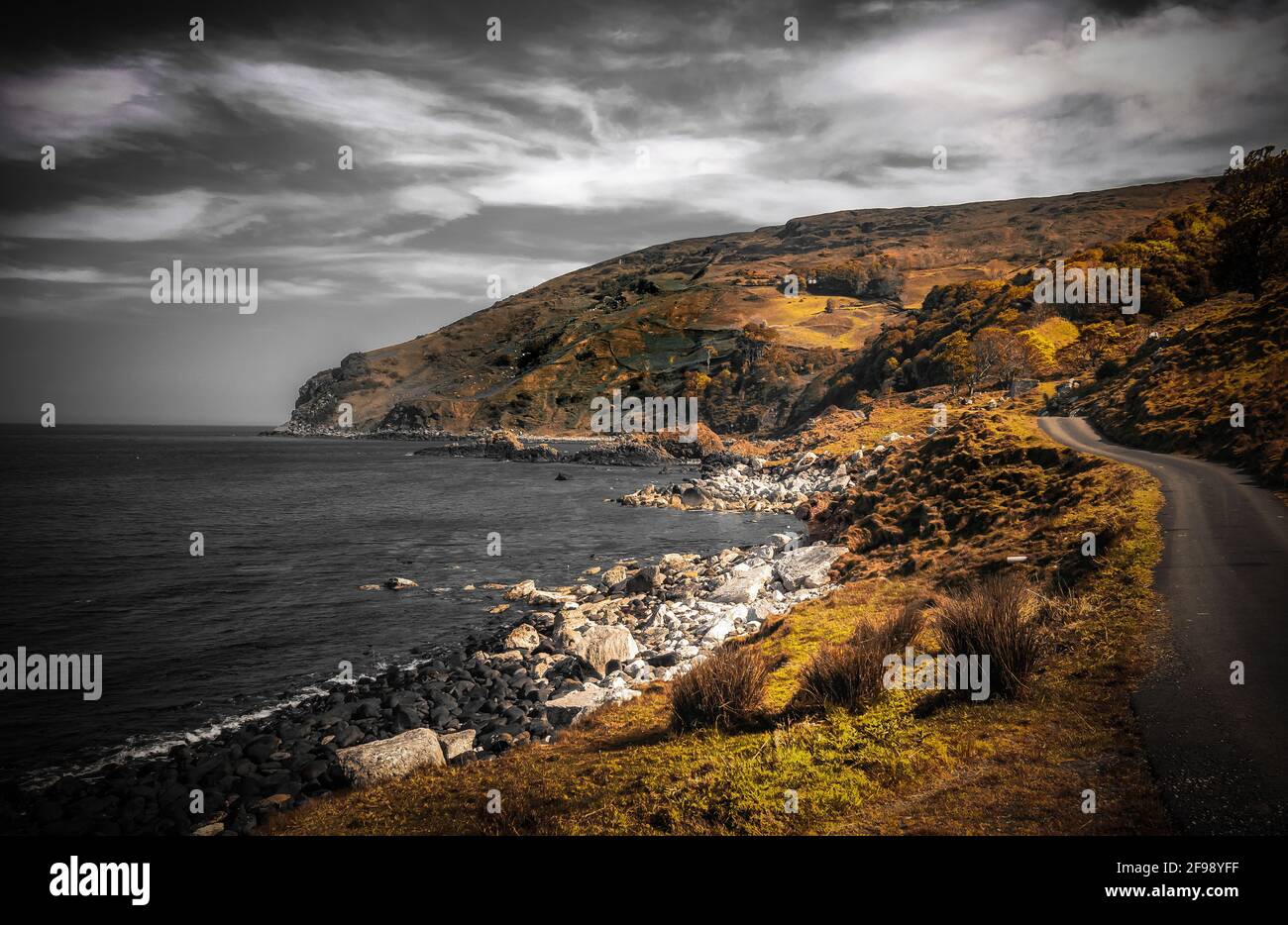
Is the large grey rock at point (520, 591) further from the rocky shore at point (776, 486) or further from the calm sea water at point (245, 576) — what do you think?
the rocky shore at point (776, 486)

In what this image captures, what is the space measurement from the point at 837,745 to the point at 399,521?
1744 inches

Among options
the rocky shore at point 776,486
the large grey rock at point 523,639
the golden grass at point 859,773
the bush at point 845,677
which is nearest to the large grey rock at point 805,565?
the large grey rock at point 523,639

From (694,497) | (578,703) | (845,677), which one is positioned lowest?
(578,703)

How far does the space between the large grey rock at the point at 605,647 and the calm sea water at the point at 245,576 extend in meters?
6.38

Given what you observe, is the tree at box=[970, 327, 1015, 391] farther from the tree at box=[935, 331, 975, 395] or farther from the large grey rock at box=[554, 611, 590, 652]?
the large grey rock at box=[554, 611, 590, 652]

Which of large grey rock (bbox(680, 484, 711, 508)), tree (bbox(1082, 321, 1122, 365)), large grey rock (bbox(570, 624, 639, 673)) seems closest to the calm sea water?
large grey rock (bbox(680, 484, 711, 508))

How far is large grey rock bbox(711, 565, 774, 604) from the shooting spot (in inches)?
839

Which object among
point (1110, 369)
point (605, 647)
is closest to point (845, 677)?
point (605, 647)

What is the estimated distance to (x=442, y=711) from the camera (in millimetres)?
14875

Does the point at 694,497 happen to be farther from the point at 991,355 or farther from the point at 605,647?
the point at 605,647

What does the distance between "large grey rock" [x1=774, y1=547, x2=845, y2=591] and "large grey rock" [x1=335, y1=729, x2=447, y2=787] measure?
45.4 ft

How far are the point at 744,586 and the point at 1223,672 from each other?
14.5 meters

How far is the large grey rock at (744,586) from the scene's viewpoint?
21.3 metres
